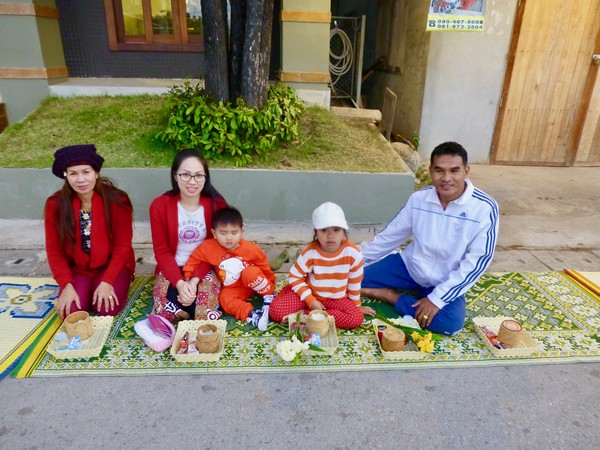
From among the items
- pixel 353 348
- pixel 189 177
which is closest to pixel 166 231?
pixel 189 177

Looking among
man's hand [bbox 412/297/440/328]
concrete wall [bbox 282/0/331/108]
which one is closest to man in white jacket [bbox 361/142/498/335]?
man's hand [bbox 412/297/440/328]

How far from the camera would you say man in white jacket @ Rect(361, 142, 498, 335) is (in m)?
2.52

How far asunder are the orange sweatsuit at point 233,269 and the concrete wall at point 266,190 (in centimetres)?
Result: 156

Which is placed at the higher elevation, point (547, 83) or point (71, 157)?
point (547, 83)

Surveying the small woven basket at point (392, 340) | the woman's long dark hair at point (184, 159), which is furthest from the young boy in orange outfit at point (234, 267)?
the small woven basket at point (392, 340)

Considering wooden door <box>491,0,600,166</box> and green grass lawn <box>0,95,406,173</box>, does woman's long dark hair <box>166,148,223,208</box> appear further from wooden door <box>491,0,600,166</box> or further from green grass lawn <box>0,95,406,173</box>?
wooden door <box>491,0,600,166</box>

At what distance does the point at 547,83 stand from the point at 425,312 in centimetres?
526

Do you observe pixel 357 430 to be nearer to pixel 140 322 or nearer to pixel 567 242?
pixel 140 322

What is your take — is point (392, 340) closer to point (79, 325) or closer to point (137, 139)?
point (79, 325)

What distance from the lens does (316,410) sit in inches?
81.4

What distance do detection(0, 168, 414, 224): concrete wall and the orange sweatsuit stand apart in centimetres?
156

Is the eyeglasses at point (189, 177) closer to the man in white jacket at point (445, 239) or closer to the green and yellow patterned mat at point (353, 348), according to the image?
A: the green and yellow patterned mat at point (353, 348)

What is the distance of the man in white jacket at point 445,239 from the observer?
2.52 meters

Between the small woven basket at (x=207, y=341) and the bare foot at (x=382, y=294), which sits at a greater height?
the small woven basket at (x=207, y=341)
